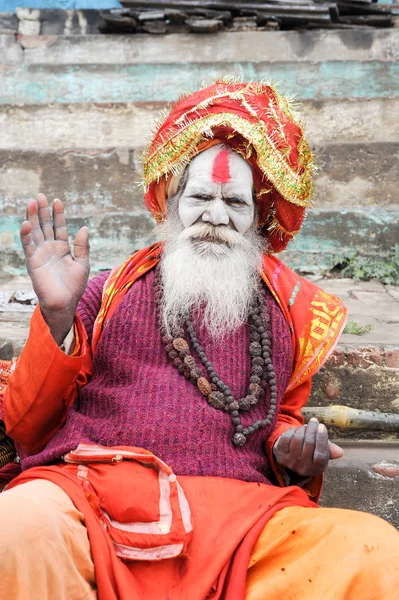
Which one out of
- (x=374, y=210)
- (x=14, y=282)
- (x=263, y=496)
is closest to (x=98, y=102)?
(x=14, y=282)

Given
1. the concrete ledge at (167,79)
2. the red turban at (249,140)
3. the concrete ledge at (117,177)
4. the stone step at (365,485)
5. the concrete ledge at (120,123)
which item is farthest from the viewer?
the concrete ledge at (167,79)

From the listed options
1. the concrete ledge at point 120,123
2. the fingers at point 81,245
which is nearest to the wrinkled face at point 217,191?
the fingers at point 81,245

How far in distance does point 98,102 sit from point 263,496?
4.35m

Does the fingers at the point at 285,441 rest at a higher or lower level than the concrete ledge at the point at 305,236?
lower

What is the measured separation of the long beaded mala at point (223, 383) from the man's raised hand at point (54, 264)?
40 cm

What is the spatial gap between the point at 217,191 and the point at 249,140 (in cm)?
24

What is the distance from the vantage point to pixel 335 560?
199 centimetres

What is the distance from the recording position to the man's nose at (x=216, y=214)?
280 centimetres

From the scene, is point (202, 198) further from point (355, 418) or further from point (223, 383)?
point (355, 418)

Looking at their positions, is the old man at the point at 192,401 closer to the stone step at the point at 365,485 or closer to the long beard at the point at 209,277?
the long beard at the point at 209,277

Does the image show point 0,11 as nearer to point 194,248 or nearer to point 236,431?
point 194,248

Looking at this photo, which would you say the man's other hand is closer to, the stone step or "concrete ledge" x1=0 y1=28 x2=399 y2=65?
the stone step

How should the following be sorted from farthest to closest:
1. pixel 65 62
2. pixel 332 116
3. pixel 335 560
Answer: pixel 65 62
pixel 332 116
pixel 335 560

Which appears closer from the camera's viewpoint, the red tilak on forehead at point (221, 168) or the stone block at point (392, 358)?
the red tilak on forehead at point (221, 168)
